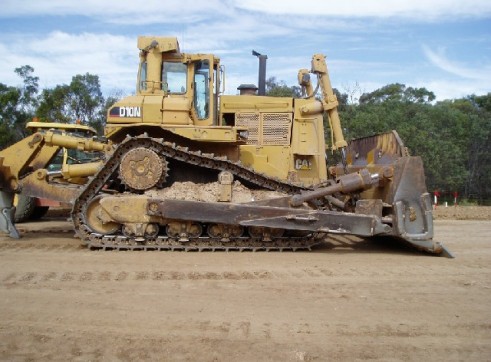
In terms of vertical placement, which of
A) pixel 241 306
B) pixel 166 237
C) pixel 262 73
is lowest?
pixel 241 306

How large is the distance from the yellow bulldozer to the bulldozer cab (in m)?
0.02

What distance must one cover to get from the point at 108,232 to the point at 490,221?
33.9ft

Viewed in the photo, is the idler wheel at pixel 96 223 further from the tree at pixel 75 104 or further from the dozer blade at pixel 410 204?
the tree at pixel 75 104

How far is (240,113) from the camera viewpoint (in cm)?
876

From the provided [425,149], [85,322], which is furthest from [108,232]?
[425,149]

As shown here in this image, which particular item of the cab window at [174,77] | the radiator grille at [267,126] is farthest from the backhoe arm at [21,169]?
the radiator grille at [267,126]

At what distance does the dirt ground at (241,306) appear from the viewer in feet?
11.7

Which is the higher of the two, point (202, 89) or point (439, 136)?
point (439, 136)

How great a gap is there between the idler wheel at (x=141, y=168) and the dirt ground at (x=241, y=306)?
1.08 meters

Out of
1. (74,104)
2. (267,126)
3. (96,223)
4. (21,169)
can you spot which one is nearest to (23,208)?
(21,169)

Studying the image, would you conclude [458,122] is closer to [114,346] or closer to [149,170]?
[149,170]

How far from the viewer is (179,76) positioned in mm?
8250

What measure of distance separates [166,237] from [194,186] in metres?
0.91

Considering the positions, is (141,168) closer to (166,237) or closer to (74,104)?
(166,237)
